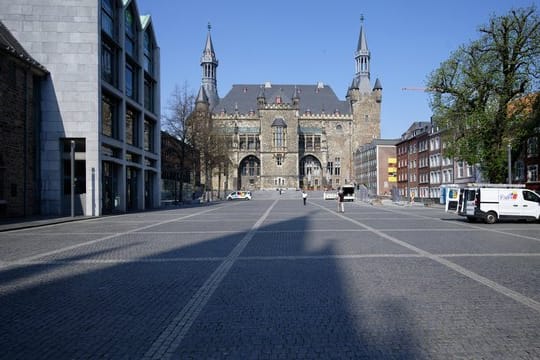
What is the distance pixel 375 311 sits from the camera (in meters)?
5.70

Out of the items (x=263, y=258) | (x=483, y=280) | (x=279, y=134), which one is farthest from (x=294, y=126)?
(x=483, y=280)

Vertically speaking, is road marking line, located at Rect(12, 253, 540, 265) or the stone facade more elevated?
the stone facade

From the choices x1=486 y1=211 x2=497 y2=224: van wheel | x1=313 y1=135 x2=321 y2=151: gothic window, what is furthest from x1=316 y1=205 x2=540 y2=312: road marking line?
x1=313 y1=135 x2=321 y2=151: gothic window

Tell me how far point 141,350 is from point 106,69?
28.3 meters

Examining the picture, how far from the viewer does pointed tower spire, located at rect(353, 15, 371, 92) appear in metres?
106

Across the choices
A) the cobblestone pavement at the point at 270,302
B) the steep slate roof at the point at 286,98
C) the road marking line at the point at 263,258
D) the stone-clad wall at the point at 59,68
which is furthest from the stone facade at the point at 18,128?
the steep slate roof at the point at 286,98

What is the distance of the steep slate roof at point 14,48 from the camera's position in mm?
23141

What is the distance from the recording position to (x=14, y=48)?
2462 centimetres

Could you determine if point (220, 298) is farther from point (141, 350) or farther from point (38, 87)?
point (38, 87)

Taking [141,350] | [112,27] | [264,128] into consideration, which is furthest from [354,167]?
[141,350]

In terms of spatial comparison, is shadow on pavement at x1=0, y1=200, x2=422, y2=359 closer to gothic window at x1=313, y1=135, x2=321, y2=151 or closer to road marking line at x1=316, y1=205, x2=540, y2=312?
road marking line at x1=316, y1=205, x2=540, y2=312

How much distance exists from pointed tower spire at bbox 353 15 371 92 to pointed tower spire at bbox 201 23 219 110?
110 feet

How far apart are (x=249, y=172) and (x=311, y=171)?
14496mm

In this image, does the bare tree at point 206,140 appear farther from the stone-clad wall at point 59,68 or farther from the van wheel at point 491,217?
the van wheel at point 491,217
